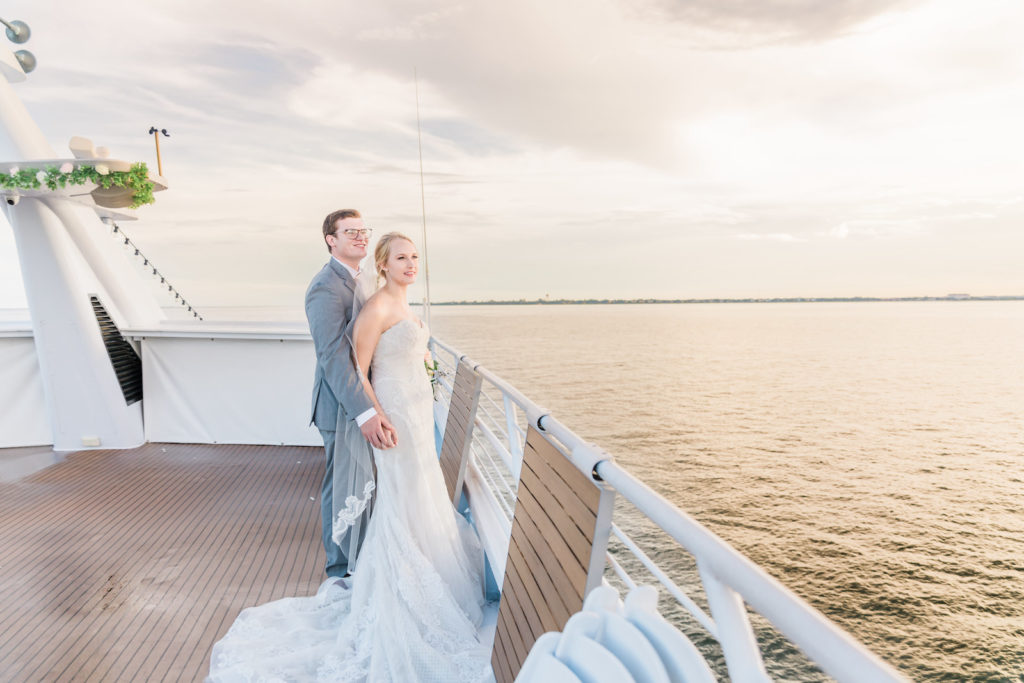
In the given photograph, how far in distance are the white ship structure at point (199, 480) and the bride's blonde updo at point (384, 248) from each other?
619mm

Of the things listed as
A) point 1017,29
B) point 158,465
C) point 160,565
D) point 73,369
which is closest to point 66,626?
point 160,565

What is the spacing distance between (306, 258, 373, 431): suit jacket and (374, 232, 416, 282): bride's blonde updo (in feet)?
0.67

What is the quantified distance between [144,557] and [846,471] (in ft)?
79.8

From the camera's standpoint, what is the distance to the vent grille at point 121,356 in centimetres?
482

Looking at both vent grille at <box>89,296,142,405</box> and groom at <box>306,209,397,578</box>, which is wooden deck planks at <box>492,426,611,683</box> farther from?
vent grille at <box>89,296,142,405</box>

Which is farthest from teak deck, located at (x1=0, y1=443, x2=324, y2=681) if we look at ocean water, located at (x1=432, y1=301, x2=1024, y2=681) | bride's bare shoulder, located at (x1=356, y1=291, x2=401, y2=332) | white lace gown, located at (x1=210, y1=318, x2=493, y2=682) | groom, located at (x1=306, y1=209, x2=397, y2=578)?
ocean water, located at (x1=432, y1=301, x2=1024, y2=681)

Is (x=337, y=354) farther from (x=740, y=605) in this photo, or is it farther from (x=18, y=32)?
(x=18, y=32)

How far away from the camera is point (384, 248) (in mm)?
2059

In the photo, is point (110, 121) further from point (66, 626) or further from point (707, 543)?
point (707, 543)

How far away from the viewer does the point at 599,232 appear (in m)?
51.8

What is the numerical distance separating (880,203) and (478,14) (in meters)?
52.2

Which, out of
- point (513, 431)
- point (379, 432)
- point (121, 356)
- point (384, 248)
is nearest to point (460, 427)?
point (513, 431)

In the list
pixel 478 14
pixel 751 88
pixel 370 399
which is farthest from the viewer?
pixel 751 88

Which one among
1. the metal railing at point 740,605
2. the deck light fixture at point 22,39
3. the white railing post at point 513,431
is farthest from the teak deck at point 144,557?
the deck light fixture at point 22,39
